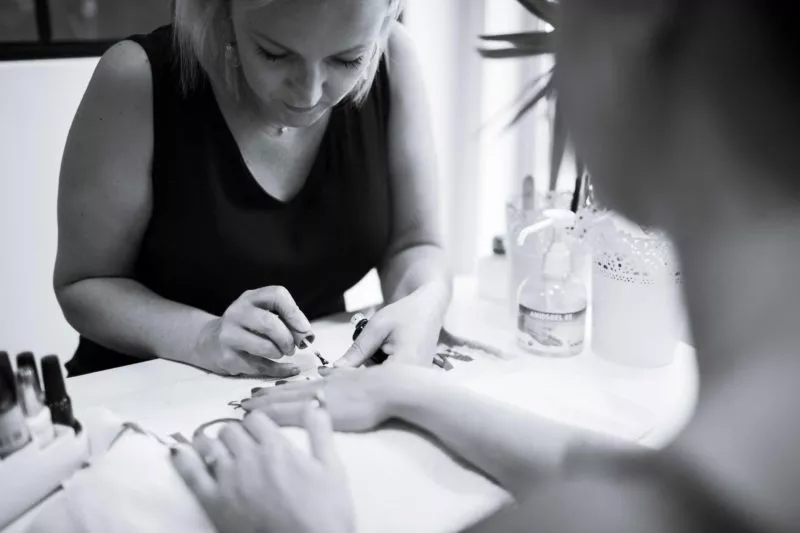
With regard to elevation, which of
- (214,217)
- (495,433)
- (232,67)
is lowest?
(495,433)

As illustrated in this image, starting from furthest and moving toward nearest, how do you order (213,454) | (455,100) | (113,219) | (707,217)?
(455,100), (113,219), (213,454), (707,217)

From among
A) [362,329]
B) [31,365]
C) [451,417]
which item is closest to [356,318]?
[362,329]

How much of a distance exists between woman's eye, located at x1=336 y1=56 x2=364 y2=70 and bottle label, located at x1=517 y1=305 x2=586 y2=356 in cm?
21

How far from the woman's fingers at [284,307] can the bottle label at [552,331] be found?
0.17 metres

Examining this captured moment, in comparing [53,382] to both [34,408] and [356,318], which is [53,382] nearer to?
[34,408]

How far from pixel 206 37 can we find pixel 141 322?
0.20 meters

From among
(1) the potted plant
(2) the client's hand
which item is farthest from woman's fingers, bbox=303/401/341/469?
(1) the potted plant

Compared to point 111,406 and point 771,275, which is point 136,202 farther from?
point 771,275

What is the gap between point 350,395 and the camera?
0.44 m

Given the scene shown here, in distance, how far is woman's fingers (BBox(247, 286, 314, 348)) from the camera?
460mm

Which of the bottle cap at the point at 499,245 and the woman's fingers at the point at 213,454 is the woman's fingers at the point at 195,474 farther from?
the bottle cap at the point at 499,245

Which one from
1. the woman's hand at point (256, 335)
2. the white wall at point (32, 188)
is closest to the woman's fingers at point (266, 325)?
the woman's hand at point (256, 335)

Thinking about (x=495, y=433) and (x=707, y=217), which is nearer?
(x=707, y=217)

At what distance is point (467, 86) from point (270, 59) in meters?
0.17
